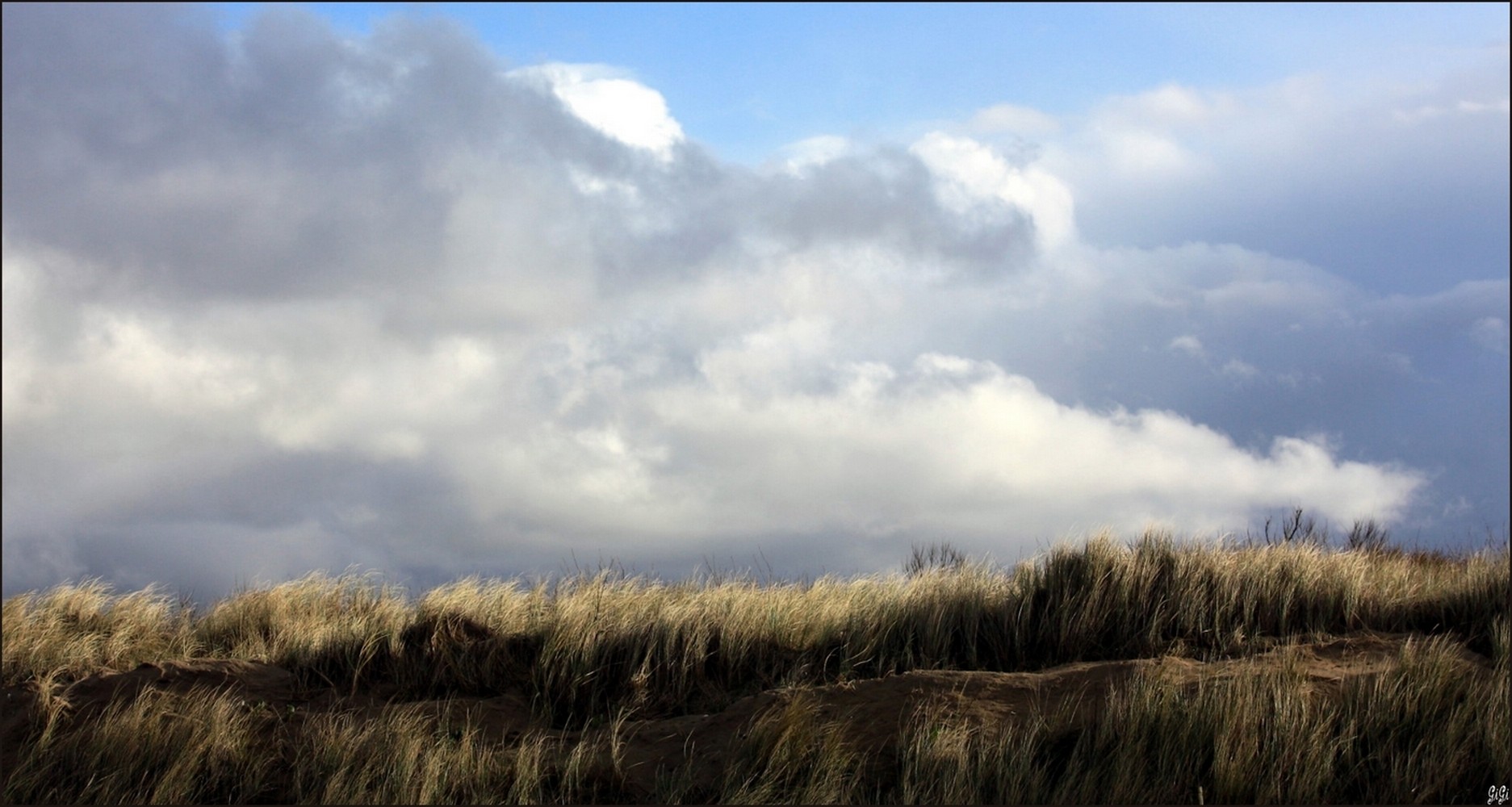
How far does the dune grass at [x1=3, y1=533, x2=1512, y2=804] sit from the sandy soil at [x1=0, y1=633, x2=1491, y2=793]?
8.0 inches

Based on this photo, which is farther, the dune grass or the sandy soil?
the sandy soil

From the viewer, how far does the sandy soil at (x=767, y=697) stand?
8.59 meters

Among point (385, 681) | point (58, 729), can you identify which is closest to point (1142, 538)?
point (385, 681)

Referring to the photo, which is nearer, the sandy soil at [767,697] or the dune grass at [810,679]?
the dune grass at [810,679]

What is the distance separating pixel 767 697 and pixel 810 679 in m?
1.33

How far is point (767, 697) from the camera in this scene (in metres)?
9.09

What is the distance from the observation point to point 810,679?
10352mm

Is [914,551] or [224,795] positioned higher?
[914,551]

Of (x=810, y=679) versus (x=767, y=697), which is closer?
(x=767, y=697)

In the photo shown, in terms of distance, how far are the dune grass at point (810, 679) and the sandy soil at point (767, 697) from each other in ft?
0.66

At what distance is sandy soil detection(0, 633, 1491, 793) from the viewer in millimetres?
8586

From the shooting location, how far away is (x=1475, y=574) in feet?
39.9

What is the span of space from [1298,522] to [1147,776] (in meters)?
8.65

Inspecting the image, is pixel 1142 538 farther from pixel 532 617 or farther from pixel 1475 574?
pixel 532 617
